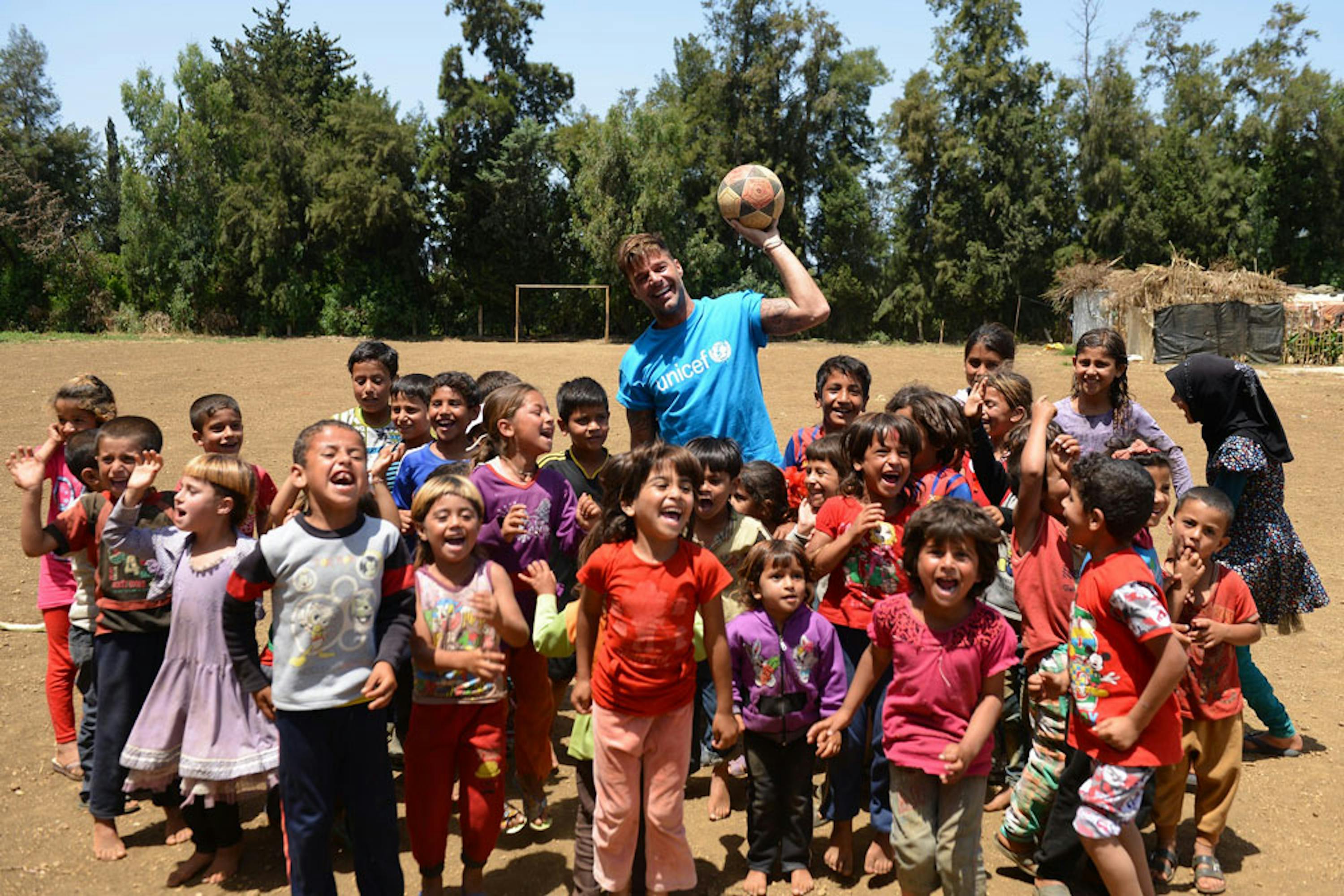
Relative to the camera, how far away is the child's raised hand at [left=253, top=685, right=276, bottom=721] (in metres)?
3.21

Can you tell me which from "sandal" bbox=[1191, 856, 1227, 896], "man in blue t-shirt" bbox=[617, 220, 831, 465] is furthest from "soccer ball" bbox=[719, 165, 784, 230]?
"sandal" bbox=[1191, 856, 1227, 896]

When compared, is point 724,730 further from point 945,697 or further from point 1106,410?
point 1106,410

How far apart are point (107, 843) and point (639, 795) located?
2229 millimetres

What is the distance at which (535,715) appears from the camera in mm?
3957

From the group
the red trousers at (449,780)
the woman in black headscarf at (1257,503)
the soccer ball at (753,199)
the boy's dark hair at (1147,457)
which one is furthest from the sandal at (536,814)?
the woman in black headscarf at (1257,503)

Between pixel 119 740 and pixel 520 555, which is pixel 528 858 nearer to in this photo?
pixel 520 555

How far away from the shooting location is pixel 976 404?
14.7ft

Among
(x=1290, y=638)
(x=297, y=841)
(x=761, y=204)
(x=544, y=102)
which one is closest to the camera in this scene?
(x=297, y=841)

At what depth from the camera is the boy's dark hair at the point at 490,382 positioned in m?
5.08

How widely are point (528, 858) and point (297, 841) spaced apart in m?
1.07

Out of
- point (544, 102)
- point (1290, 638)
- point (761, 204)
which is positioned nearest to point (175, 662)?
point (761, 204)

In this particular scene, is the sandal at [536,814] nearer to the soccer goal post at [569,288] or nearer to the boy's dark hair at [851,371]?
the boy's dark hair at [851,371]

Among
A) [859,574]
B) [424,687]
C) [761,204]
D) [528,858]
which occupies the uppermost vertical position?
[761,204]

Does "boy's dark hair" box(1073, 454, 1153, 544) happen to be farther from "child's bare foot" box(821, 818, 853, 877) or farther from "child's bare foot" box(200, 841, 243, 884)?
"child's bare foot" box(200, 841, 243, 884)
